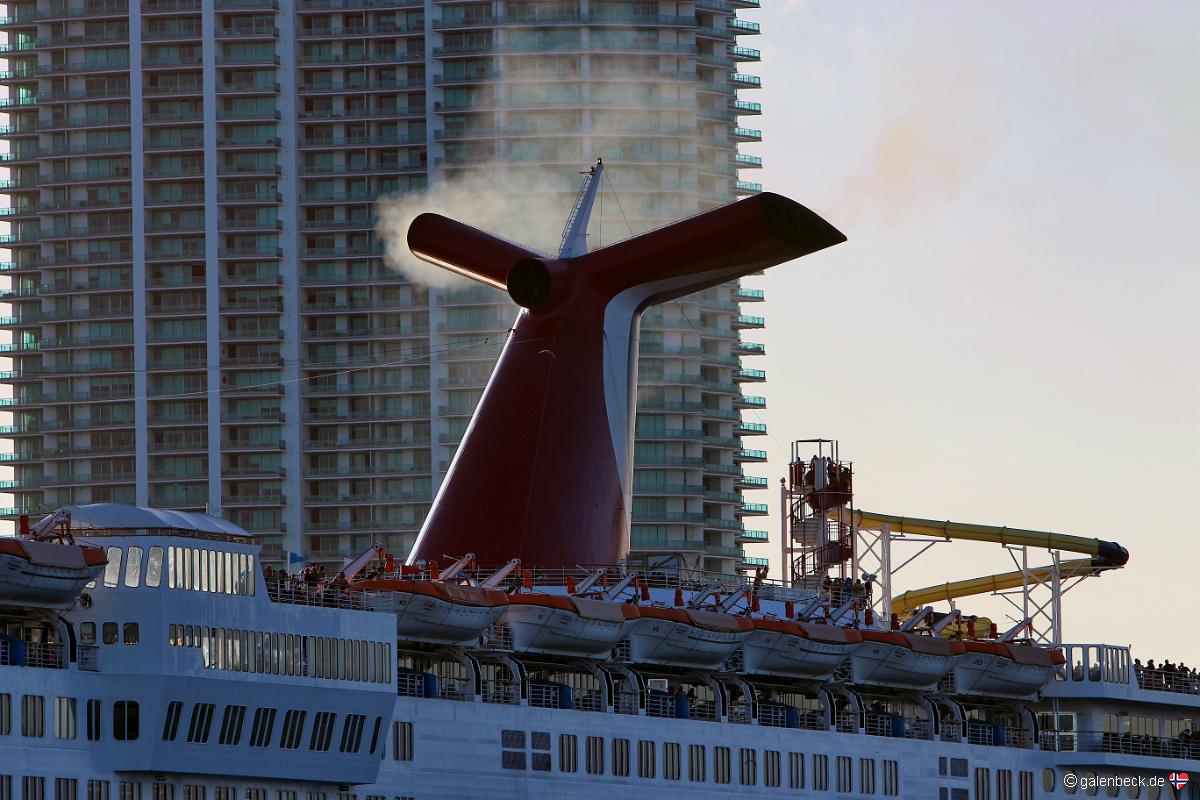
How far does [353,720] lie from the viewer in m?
86.6

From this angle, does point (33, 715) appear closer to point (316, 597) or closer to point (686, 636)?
point (316, 597)

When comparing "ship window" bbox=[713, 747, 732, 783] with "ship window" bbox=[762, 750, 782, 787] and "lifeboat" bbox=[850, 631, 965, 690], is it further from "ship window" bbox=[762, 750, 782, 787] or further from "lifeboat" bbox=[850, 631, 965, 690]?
"lifeboat" bbox=[850, 631, 965, 690]

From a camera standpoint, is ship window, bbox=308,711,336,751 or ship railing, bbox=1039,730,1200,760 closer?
ship window, bbox=308,711,336,751

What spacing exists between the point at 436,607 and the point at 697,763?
15171mm

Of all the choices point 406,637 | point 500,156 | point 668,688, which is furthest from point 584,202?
point 500,156

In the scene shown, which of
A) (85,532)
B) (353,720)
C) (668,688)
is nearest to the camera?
(85,532)

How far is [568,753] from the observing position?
96.1 metres

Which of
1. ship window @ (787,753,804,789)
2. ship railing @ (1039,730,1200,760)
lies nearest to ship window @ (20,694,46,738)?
ship window @ (787,753,804,789)

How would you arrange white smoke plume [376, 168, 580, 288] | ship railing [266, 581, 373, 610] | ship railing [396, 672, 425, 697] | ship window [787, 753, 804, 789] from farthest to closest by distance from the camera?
1. white smoke plume [376, 168, 580, 288]
2. ship window [787, 753, 804, 789]
3. ship railing [396, 672, 425, 697]
4. ship railing [266, 581, 373, 610]

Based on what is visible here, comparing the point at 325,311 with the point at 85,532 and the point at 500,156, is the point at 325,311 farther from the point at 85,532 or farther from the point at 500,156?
the point at 85,532

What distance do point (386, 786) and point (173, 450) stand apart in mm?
91896

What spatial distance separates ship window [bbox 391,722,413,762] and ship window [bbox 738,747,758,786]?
1734 cm

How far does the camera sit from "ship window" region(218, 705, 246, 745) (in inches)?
3236

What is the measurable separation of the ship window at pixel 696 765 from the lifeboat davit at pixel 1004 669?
631 inches
